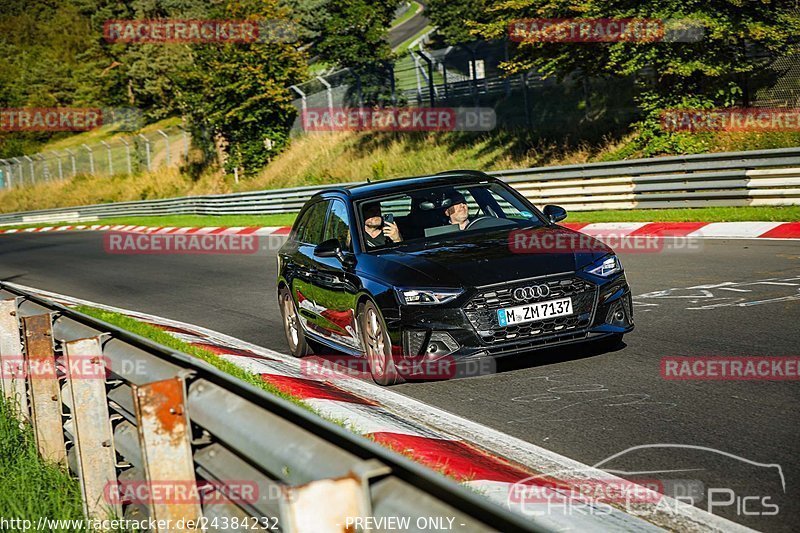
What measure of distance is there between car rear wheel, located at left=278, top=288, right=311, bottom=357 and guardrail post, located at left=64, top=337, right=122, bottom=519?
17.8 ft

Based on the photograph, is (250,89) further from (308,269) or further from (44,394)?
(44,394)

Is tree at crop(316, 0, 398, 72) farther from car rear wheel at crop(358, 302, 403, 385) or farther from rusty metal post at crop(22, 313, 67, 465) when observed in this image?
rusty metal post at crop(22, 313, 67, 465)

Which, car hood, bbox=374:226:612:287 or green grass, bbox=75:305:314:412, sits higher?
car hood, bbox=374:226:612:287

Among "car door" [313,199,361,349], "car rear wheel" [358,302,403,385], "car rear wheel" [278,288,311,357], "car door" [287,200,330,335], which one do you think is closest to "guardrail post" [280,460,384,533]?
"car rear wheel" [358,302,403,385]

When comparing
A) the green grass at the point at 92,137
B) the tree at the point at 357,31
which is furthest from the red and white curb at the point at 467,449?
the green grass at the point at 92,137

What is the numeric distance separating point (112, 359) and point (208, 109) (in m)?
47.2

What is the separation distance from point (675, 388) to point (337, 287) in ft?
10.3

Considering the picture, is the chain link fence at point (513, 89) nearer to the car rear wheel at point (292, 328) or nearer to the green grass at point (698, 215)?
the green grass at point (698, 215)

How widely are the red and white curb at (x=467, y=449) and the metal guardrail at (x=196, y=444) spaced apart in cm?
169

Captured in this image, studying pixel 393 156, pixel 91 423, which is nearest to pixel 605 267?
pixel 91 423

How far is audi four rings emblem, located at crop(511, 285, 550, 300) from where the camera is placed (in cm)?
785

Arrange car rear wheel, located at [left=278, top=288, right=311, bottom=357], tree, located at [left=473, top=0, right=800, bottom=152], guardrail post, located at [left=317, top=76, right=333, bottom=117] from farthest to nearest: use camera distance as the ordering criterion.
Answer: guardrail post, located at [left=317, top=76, right=333, bottom=117] < tree, located at [left=473, top=0, right=800, bottom=152] < car rear wheel, located at [left=278, top=288, right=311, bottom=357]

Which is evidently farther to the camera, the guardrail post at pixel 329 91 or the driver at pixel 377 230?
the guardrail post at pixel 329 91

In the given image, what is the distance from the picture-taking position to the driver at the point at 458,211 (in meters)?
9.34
